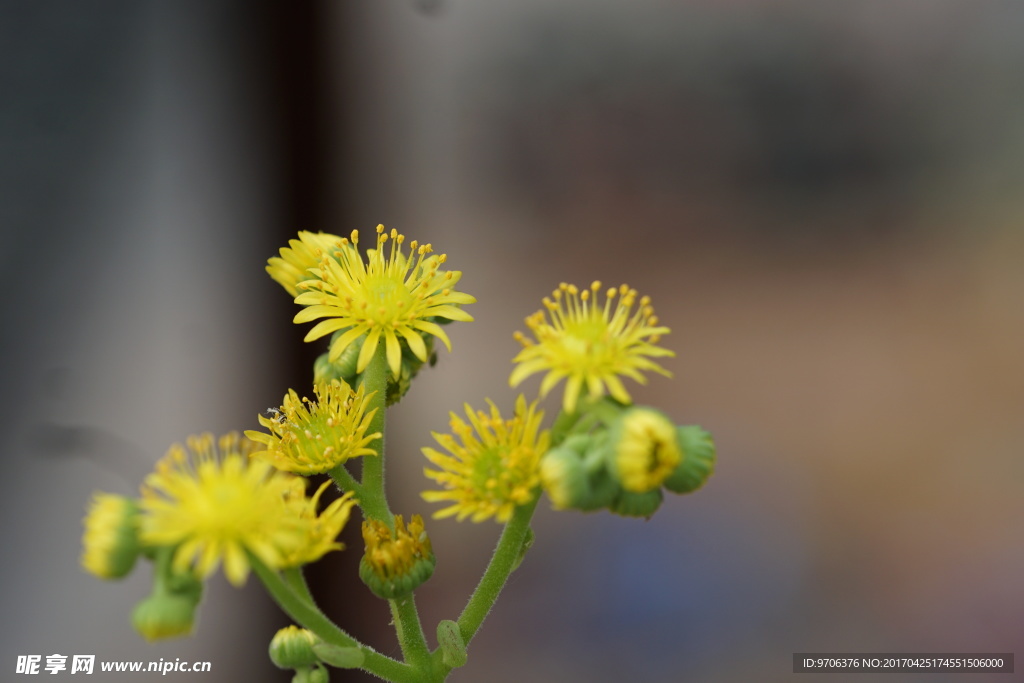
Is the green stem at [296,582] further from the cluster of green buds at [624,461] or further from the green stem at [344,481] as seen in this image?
the cluster of green buds at [624,461]

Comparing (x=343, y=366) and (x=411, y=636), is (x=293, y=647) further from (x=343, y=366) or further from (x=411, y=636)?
(x=343, y=366)

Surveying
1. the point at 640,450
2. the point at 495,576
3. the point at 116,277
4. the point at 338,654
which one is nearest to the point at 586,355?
the point at 640,450

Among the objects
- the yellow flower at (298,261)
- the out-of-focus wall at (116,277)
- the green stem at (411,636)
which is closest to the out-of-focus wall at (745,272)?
the out-of-focus wall at (116,277)

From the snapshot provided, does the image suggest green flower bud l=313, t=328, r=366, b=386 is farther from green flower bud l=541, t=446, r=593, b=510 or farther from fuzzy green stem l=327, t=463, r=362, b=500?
green flower bud l=541, t=446, r=593, b=510

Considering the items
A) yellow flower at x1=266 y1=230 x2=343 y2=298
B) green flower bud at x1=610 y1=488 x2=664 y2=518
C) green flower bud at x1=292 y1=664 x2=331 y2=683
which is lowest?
green flower bud at x1=292 y1=664 x2=331 y2=683

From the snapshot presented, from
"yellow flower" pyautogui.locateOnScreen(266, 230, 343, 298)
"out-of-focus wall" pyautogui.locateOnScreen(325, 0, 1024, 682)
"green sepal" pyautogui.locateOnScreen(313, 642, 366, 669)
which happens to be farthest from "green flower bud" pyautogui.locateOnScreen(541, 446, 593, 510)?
"out-of-focus wall" pyautogui.locateOnScreen(325, 0, 1024, 682)
